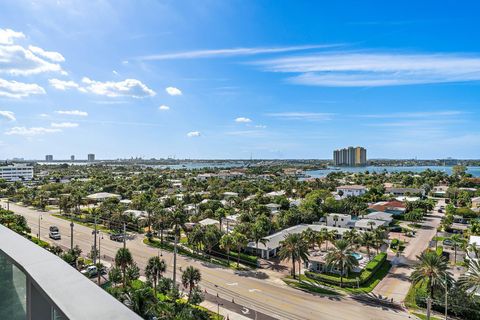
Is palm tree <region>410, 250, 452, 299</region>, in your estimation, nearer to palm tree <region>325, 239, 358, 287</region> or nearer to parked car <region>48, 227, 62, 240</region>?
palm tree <region>325, 239, 358, 287</region>

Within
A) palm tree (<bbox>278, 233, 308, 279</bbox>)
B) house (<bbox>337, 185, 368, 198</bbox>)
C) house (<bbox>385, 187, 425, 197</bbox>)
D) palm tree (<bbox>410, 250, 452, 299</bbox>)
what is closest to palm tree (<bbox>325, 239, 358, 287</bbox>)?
palm tree (<bbox>278, 233, 308, 279</bbox>)

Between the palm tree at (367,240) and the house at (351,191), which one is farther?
the house at (351,191)

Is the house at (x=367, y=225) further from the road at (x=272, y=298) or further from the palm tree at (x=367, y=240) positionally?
the road at (x=272, y=298)

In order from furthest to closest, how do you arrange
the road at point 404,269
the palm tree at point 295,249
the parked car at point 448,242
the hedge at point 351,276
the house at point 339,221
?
the house at point 339,221 → the parked car at point 448,242 → the palm tree at point 295,249 → the hedge at point 351,276 → the road at point 404,269

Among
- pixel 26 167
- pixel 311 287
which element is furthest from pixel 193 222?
pixel 26 167

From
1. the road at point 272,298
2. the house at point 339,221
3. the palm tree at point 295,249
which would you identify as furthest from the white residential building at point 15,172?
the palm tree at point 295,249

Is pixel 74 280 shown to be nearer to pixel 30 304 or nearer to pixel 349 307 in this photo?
pixel 30 304

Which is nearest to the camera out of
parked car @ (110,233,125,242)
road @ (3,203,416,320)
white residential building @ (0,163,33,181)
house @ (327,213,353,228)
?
road @ (3,203,416,320)
